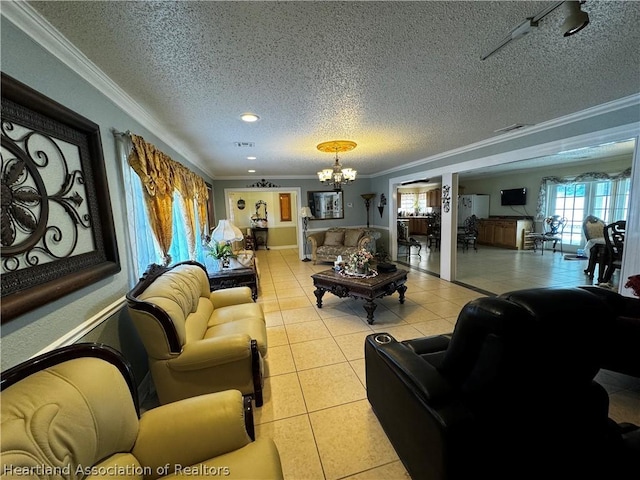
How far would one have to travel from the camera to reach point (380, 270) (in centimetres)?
357

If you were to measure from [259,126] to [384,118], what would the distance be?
1.32 metres

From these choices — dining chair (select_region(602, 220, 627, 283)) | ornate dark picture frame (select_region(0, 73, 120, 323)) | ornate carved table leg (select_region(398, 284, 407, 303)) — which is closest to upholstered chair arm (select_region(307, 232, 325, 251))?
ornate carved table leg (select_region(398, 284, 407, 303))

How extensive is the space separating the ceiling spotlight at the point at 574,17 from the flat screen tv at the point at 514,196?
812cm

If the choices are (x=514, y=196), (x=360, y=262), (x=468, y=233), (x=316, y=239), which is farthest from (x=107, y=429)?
(x=514, y=196)

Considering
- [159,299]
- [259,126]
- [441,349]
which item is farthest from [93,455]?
[259,126]

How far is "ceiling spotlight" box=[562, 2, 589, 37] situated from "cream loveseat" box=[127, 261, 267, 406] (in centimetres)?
237

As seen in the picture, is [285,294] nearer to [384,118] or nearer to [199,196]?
[199,196]

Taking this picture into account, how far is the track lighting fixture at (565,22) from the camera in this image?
1.05 meters

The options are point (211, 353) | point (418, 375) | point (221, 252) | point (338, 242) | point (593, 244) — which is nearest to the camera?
point (418, 375)

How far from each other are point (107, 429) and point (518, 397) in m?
1.50

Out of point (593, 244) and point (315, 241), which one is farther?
point (315, 241)

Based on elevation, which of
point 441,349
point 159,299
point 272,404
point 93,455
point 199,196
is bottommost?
point 272,404

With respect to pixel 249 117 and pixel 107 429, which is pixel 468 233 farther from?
pixel 107 429

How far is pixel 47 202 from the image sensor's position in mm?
1206
